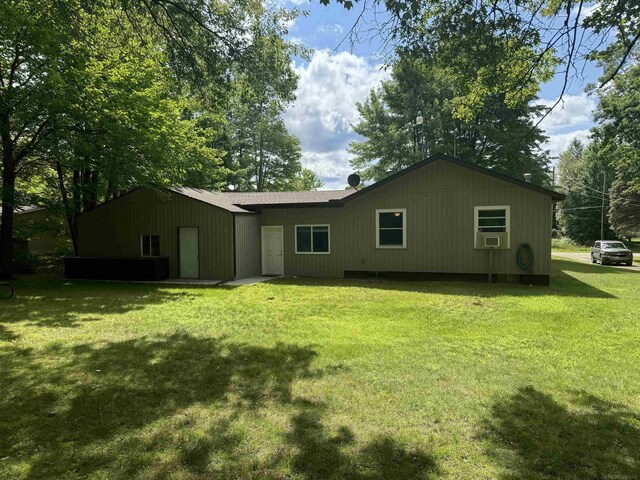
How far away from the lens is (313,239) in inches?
544

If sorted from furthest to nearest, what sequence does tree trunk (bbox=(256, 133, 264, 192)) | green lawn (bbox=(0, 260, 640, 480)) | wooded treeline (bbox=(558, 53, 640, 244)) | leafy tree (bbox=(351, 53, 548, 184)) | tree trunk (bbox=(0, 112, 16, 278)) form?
tree trunk (bbox=(256, 133, 264, 192)), leafy tree (bbox=(351, 53, 548, 184)), wooded treeline (bbox=(558, 53, 640, 244)), tree trunk (bbox=(0, 112, 16, 278)), green lawn (bbox=(0, 260, 640, 480))

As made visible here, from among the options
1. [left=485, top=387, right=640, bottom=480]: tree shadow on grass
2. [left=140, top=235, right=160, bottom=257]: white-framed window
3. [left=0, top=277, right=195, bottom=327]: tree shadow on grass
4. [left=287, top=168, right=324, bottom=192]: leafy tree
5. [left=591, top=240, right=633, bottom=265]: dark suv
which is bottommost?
[left=485, top=387, right=640, bottom=480]: tree shadow on grass

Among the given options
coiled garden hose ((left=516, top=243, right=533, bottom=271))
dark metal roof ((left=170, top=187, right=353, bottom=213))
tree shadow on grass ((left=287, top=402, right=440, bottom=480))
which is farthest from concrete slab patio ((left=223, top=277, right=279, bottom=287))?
tree shadow on grass ((left=287, top=402, right=440, bottom=480))

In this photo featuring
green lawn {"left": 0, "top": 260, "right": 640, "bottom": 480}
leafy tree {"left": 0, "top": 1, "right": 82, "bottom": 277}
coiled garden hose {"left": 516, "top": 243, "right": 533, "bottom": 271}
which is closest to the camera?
green lawn {"left": 0, "top": 260, "right": 640, "bottom": 480}

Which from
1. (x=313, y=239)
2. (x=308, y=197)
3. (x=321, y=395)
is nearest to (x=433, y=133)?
(x=308, y=197)

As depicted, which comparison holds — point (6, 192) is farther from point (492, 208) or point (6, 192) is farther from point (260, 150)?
point (260, 150)

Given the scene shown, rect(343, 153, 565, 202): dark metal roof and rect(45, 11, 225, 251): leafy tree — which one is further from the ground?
rect(45, 11, 225, 251): leafy tree

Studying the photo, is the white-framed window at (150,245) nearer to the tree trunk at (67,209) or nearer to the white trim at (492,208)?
the tree trunk at (67,209)

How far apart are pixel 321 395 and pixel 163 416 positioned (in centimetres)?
144

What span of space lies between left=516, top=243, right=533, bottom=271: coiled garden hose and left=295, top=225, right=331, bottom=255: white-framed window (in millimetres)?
6254

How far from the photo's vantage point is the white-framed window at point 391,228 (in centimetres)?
1265

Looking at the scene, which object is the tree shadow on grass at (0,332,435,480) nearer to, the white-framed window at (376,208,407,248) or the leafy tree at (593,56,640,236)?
the white-framed window at (376,208,407,248)

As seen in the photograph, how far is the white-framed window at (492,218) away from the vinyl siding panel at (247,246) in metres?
7.84

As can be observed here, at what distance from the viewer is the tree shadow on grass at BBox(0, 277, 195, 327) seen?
7121mm
